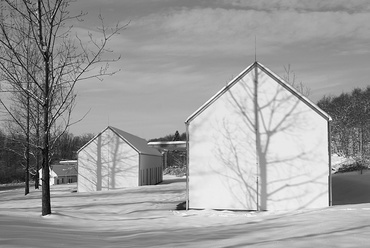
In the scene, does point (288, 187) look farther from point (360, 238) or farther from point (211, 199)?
point (360, 238)

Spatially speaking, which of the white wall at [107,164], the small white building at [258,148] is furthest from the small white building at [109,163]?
the small white building at [258,148]

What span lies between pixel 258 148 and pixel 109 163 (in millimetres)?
20306

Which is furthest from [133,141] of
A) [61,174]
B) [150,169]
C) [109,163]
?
[61,174]

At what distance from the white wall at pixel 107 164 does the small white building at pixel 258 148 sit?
57.7 ft

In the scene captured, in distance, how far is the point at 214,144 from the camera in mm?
18156

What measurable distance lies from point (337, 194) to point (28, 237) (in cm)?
2074

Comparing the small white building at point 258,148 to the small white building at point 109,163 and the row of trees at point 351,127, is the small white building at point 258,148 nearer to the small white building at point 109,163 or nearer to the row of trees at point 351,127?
the small white building at point 109,163

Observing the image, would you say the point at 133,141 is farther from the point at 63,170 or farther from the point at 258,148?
A: the point at 63,170

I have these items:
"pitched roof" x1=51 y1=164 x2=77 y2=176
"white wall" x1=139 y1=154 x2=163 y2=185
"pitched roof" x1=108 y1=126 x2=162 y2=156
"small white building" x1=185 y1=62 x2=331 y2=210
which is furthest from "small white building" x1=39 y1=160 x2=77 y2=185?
"small white building" x1=185 y1=62 x2=331 y2=210

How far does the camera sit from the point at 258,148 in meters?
17.8

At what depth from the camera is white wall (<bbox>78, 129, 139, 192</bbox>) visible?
3466 centimetres

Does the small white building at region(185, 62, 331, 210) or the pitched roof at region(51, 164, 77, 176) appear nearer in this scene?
the small white building at region(185, 62, 331, 210)

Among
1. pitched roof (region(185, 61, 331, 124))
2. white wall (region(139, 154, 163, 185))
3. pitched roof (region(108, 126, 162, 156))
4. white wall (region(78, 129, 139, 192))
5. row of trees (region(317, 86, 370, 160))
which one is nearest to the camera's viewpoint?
pitched roof (region(185, 61, 331, 124))

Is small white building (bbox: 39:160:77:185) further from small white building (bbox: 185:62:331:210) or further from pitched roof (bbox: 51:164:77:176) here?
small white building (bbox: 185:62:331:210)
